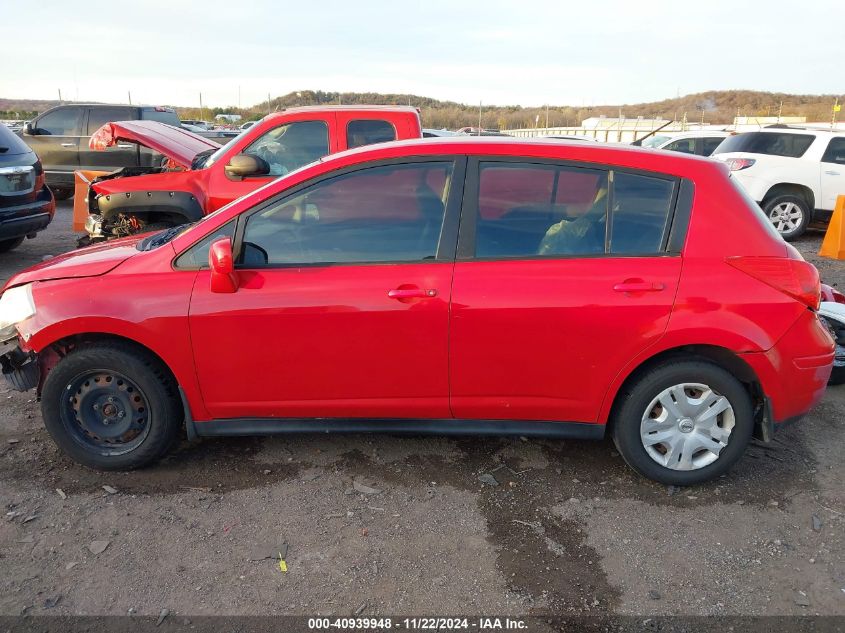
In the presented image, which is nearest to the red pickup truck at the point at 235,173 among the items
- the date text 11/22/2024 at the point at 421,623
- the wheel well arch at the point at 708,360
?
the wheel well arch at the point at 708,360

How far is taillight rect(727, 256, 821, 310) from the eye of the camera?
3227mm

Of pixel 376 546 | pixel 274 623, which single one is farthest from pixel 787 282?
pixel 274 623

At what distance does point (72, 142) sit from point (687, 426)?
13.4m

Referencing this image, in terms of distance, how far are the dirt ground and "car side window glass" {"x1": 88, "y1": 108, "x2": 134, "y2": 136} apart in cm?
1093

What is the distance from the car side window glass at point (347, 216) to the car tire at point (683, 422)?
4.64 ft

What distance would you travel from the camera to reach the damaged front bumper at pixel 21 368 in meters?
3.60

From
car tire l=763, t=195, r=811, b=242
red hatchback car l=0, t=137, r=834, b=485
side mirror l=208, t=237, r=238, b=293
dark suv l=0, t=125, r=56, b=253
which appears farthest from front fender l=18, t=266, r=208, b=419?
car tire l=763, t=195, r=811, b=242

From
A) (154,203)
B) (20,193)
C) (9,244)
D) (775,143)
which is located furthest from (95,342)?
(775,143)

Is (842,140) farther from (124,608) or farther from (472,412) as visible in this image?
(124,608)

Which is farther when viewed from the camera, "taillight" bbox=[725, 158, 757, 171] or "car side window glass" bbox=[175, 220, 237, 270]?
"taillight" bbox=[725, 158, 757, 171]

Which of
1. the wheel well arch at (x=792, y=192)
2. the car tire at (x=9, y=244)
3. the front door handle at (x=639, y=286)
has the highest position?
the front door handle at (x=639, y=286)

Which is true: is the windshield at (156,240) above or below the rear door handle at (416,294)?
above

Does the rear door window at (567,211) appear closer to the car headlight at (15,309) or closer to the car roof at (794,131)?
the car headlight at (15,309)

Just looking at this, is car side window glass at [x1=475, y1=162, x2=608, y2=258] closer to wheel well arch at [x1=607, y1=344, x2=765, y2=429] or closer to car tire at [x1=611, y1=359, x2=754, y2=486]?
wheel well arch at [x1=607, y1=344, x2=765, y2=429]
